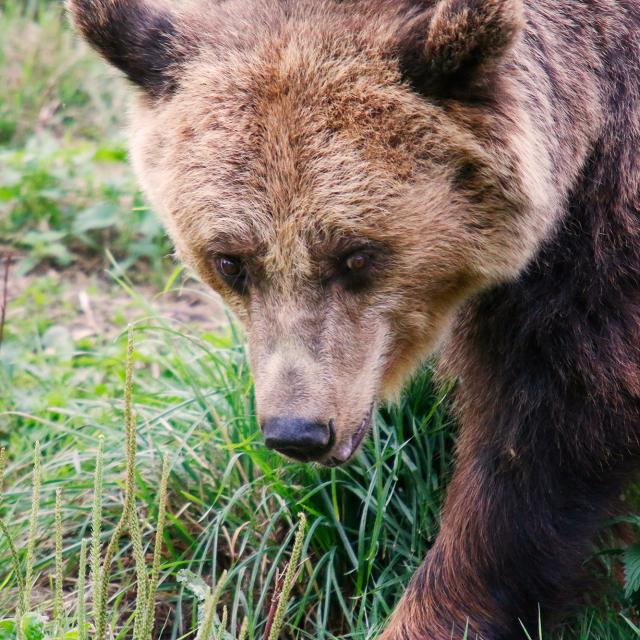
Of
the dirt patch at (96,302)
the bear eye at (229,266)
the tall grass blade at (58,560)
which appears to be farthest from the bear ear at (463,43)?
the dirt patch at (96,302)

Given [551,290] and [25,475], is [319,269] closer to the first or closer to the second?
[551,290]

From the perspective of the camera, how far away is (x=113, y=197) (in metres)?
7.69

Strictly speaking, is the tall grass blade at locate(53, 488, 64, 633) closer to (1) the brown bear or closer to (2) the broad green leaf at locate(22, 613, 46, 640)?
(2) the broad green leaf at locate(22, 613, 46, 640)

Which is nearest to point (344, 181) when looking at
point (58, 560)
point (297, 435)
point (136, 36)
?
point (297, 435)

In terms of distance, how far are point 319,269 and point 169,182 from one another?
2.40 feet

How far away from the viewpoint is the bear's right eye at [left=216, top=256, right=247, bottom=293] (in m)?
4.00

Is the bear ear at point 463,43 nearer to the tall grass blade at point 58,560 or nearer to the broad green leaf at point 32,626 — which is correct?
the tall grass blade at point 58,560

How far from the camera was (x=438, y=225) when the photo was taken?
12.6 ft

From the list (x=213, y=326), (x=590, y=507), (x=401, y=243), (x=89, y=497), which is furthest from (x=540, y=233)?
(x=213, y=326)

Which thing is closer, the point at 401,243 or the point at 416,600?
the point at 401,243

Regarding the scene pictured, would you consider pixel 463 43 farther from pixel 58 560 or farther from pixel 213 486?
pixel 213 486

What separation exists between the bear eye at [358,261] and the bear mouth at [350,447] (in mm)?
560

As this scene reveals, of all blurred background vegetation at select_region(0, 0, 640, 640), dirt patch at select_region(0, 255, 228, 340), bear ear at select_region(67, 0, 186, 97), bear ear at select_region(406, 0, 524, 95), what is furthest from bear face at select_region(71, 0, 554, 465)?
dirt patch at select_region(0, 255, 228, 340)

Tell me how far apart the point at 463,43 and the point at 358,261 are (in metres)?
0.82
